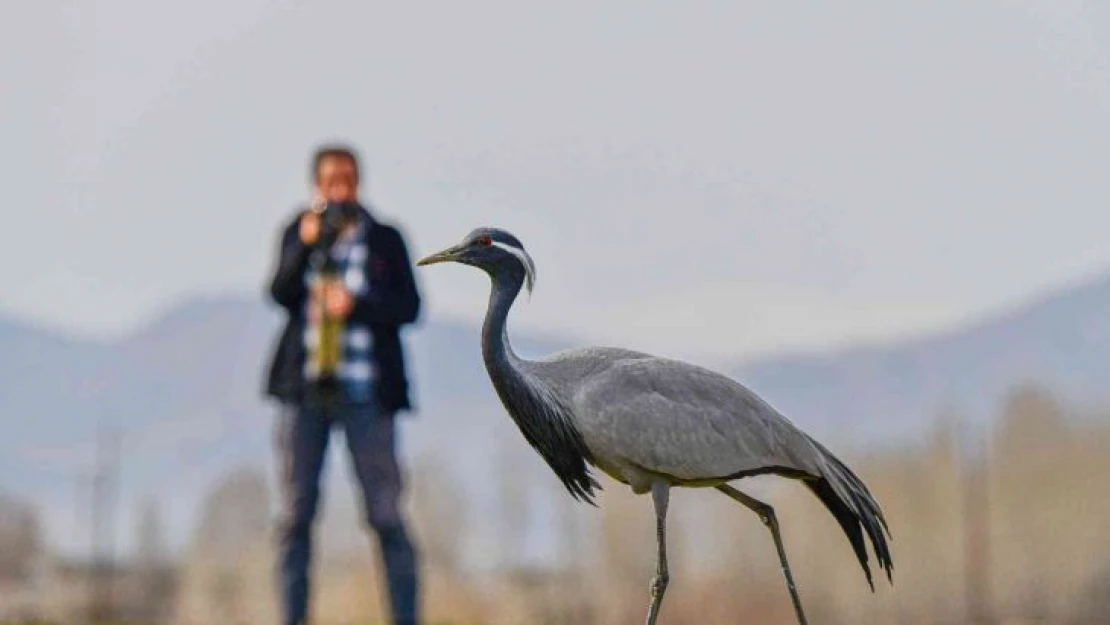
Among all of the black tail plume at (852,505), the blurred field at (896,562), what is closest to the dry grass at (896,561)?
the blurred field at (896,562)

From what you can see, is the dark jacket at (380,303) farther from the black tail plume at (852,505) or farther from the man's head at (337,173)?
the black tail plume at (852,505)

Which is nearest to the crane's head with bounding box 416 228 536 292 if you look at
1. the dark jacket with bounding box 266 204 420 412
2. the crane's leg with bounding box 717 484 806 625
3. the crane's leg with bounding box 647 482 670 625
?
the crane's leg with bounding box 647 482 670 625

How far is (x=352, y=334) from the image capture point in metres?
8.87

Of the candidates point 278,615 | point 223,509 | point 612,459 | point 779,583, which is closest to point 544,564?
point 779,583

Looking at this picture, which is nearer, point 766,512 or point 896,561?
point 766,512

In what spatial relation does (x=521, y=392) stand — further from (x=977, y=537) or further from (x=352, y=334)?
(x=977, y=537)

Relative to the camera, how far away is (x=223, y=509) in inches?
840

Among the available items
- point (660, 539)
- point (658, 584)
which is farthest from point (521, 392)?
point (658, 584)

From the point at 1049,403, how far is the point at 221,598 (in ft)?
26.1

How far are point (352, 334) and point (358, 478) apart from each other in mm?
645

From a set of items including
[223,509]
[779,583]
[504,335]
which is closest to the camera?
[504,335]

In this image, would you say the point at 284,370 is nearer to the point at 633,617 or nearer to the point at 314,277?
the point at 314,277

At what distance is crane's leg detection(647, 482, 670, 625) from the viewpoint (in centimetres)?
564

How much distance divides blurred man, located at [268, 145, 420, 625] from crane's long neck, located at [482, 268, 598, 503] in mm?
3164
